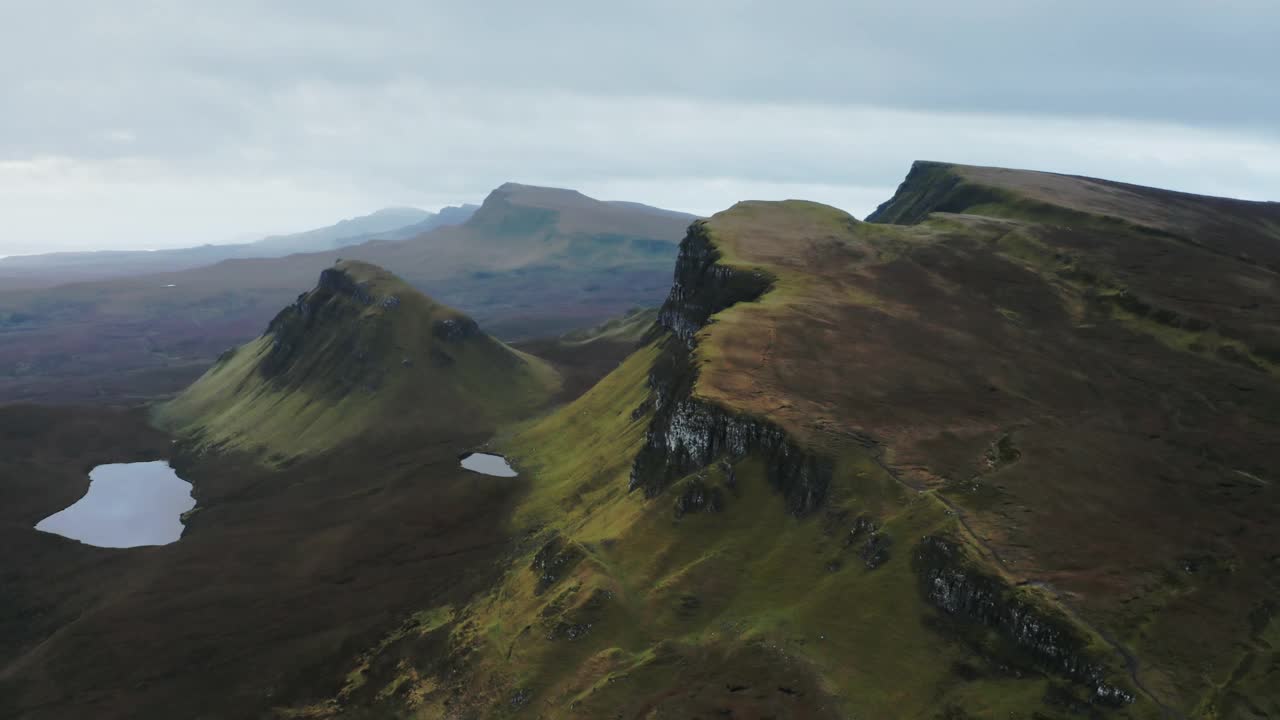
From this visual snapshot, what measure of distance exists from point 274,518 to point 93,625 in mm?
38895

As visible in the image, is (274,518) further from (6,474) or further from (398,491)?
(6,474)

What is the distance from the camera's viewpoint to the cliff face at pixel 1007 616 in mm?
51375

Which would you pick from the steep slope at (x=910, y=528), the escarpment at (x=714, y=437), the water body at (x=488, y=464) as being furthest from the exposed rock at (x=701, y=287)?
the water body at (x=488, y=464)

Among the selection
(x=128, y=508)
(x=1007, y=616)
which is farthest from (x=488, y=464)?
(x=1007, y=616)

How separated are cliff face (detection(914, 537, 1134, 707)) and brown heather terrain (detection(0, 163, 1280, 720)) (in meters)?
0.26

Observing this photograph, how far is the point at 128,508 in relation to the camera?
163000mm

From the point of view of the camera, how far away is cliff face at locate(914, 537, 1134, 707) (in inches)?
2023

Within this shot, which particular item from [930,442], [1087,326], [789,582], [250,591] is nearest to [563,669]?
[789,582]

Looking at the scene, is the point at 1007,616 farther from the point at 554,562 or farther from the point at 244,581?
the point at 244,581

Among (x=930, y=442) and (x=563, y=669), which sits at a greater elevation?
(x=930, y=442)

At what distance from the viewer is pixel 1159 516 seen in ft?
218

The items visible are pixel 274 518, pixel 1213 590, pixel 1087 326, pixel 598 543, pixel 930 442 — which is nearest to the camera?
pixel 1213 590

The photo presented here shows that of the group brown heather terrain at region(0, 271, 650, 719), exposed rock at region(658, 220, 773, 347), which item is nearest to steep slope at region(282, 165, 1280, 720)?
exposed rock at region(658, 220, 773, 347)

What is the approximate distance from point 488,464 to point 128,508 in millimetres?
84863
